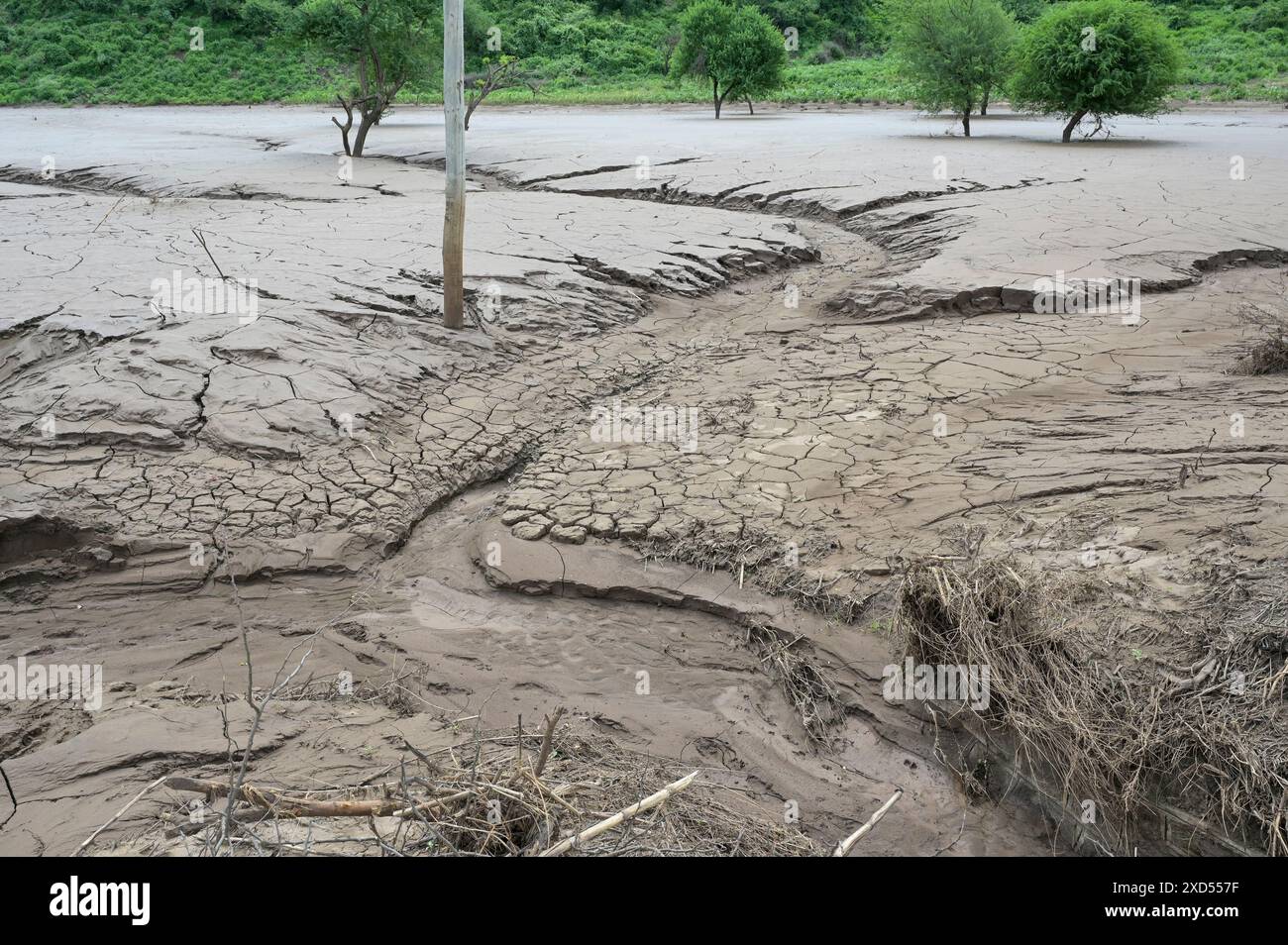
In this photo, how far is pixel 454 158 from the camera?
19.0 ft

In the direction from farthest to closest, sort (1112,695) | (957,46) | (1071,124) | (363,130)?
(957,46), (1071,124), (363,130), (1112,695)

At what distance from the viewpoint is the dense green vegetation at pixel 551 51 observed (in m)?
23.1

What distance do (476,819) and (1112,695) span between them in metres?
1.96

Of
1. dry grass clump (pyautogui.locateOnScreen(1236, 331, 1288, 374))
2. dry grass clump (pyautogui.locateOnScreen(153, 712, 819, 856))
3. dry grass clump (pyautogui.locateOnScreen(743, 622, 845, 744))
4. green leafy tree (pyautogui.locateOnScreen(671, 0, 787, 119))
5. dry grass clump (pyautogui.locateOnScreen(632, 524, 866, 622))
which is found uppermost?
green leafy tree (pyautogui.locateOnScreen(671, 0, 787, 119))

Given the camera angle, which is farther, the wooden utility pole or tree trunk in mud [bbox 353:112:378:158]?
tree trunk in mud [bbox 353:112:378:158]

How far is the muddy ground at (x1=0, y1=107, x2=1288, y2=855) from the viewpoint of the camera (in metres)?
3.27

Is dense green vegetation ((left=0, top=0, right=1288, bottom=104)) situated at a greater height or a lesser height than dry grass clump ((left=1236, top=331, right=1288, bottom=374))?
greater

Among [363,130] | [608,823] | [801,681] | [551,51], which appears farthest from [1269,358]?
[551,51]

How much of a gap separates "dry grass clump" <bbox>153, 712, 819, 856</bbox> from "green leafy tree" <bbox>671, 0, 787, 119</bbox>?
18.6 meters

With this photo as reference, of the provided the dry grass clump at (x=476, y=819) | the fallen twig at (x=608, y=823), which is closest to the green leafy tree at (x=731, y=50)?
the dry grass clump at (x=476, y=819)

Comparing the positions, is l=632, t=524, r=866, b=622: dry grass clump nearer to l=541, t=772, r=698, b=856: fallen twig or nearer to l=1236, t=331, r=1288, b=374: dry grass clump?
l=541, t=772, r=698, b=856: fallen twig

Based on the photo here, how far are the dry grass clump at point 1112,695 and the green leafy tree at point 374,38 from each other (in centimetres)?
1086

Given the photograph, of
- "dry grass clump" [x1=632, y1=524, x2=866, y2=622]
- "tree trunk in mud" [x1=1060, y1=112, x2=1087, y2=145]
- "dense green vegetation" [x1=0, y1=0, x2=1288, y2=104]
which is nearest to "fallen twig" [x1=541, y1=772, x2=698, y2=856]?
"dry grass clump" [x1=632, y1=524, x2=866, y2=622]

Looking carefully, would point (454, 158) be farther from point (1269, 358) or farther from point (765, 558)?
point (1269, 358)
